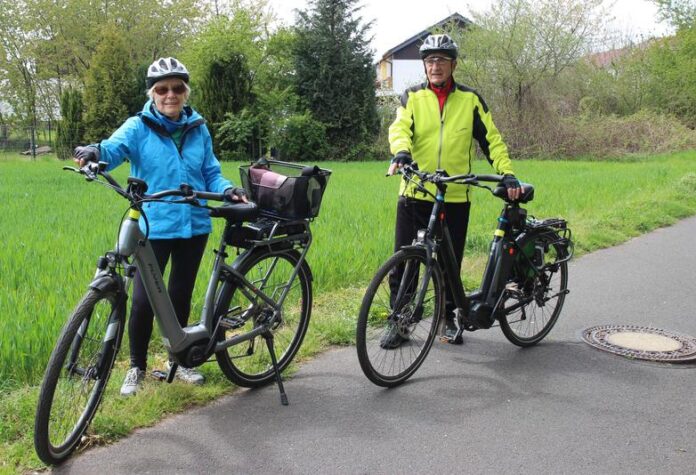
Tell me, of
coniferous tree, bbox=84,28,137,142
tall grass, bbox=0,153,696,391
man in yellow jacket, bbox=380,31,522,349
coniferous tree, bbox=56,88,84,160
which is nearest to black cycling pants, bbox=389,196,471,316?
man in yellow jacket, bbox=380,31,522,349

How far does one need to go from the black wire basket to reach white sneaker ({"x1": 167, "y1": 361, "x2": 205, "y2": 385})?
3.51 ft

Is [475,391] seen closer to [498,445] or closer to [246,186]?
[498,445]

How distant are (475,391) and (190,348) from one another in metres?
1.72

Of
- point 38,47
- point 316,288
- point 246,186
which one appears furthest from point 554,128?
point 38,47

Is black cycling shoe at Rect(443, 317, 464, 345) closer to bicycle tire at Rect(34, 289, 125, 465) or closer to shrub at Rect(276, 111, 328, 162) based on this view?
bicycle tire at Rect(34, 289, 125, 465)

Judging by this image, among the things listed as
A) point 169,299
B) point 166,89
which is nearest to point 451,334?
point 169,299

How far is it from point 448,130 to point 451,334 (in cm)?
150

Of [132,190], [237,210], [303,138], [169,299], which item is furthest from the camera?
[303,138]

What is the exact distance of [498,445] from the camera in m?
3.31

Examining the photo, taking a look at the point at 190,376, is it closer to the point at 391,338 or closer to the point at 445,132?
the point at 391,338

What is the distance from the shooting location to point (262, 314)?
13.0 feet

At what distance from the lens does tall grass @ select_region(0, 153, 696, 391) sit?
441 cm

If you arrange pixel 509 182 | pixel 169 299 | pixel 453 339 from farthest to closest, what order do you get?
pixel 453 339 < pixel 509 182 < pixel 169 299

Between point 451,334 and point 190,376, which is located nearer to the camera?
point 190,376
